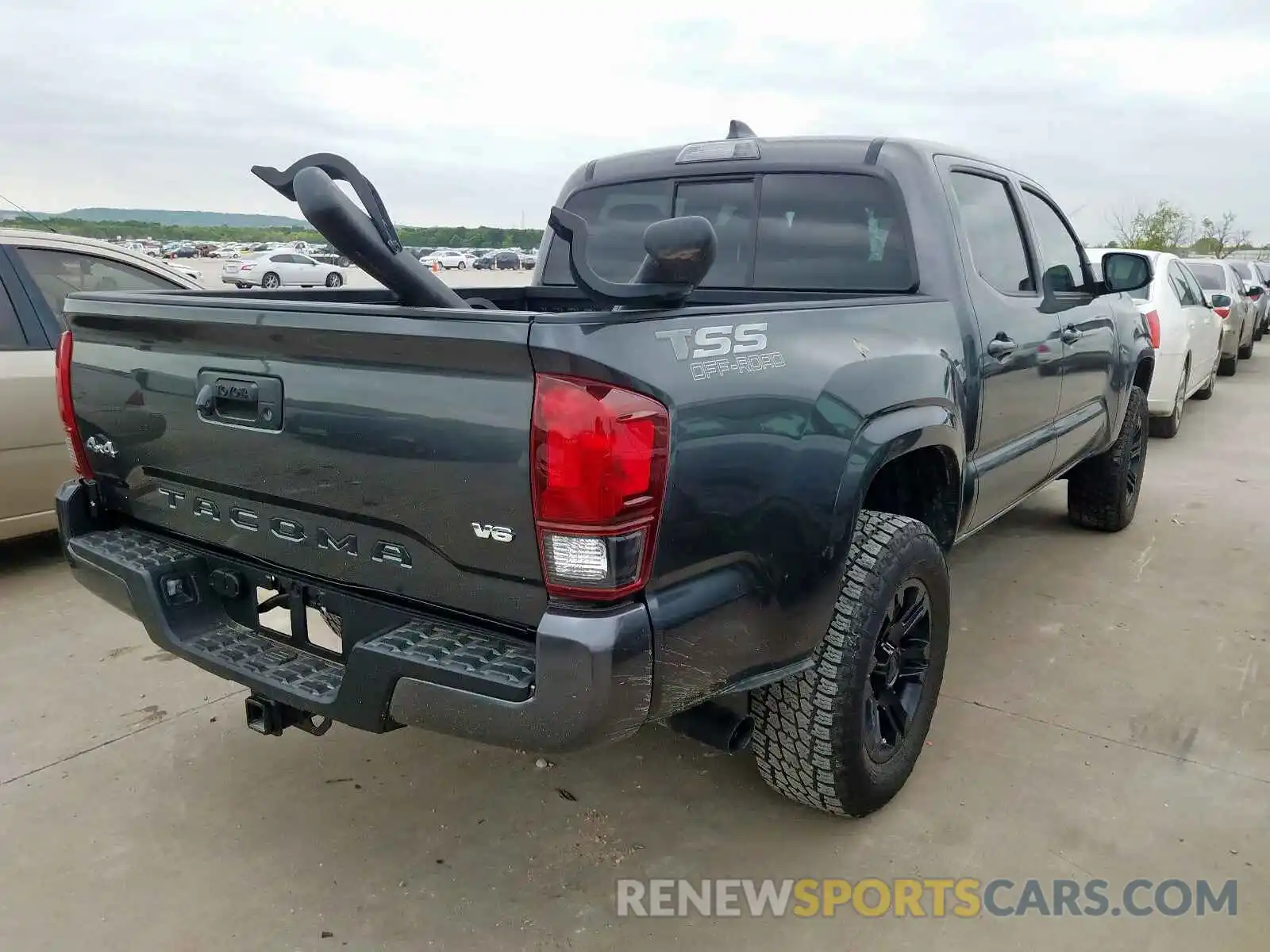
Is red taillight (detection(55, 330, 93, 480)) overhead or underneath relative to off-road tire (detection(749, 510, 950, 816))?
overhead

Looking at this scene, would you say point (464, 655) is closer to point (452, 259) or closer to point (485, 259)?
point (485, 259)

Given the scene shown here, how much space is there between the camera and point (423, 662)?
77.9 inches

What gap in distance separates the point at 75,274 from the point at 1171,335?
798 centimetres

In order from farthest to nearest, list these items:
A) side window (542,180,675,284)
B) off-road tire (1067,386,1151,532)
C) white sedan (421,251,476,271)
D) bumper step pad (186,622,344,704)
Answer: white sedan (421,251,476,271) → off-road tire (1067,386,1151,532) → side window (542,180,675,284) → bumper step pad (186,622,344,704)

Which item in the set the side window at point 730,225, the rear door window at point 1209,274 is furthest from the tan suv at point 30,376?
the rear door window at point 1209,274

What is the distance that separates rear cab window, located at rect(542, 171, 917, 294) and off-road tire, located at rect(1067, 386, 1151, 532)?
2.70 metres

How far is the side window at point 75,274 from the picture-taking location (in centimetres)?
473

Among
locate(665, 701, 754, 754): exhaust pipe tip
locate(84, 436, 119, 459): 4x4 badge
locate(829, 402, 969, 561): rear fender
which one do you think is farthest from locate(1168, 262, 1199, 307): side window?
locate(84, 436, 119, 459): 4x4 badge

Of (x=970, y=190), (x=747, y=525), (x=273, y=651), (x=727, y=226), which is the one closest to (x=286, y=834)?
(x=273, y=651)

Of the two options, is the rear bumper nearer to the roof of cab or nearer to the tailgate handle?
the tailgate handle

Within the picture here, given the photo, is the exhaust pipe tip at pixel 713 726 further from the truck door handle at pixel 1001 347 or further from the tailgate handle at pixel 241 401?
the truck door handle at pixel 1001 347

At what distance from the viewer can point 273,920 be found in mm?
2381

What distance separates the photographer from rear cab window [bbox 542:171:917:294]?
324cm

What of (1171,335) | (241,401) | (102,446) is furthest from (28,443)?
(1171,335)
